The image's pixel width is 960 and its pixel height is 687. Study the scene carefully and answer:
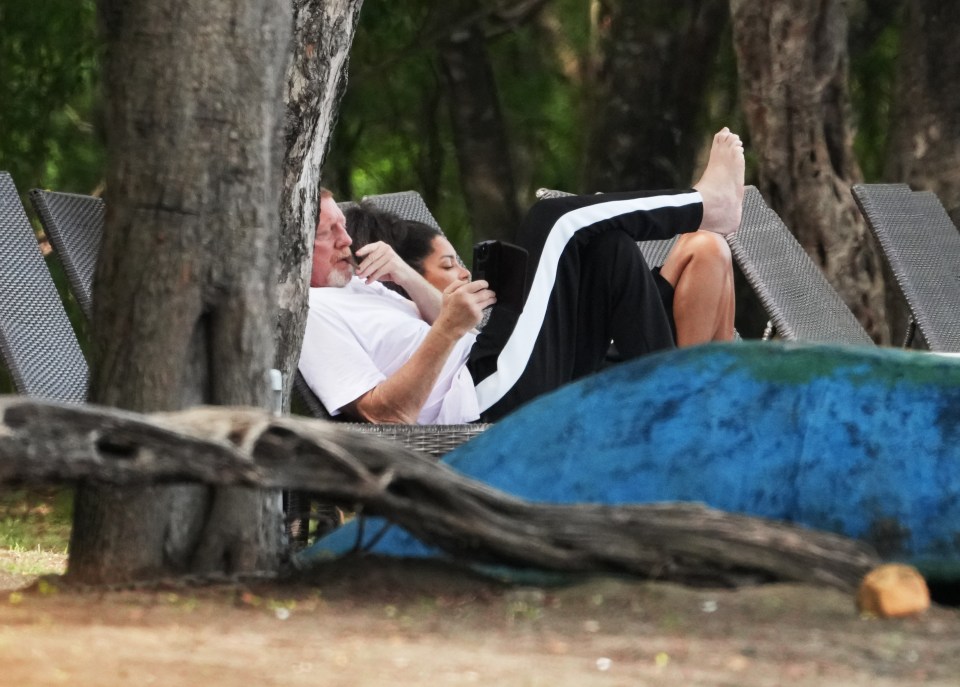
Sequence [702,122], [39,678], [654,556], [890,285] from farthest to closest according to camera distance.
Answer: [702,122], [890,285], [654,556], [39,678]

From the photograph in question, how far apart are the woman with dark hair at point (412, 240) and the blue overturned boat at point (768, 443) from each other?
236cm

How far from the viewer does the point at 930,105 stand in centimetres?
927

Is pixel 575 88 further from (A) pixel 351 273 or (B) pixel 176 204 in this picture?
(B) pixel 176 204

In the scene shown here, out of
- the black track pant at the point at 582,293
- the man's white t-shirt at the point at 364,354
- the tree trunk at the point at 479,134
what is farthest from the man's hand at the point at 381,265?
the tree trunk at the point at 479,134

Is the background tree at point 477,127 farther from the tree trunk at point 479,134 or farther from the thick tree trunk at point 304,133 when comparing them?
the thick tree trunk at point 304,133

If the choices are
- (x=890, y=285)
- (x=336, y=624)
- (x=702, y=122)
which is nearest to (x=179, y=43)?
(x=336, y=624)

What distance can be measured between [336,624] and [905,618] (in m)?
1.03

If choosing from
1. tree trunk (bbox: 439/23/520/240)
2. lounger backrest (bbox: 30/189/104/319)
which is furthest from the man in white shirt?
tree trunk (bbox: 439/23/520/240)

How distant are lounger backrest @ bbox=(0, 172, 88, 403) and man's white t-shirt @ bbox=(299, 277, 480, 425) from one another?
2.34ft

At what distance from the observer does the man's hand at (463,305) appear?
467cm

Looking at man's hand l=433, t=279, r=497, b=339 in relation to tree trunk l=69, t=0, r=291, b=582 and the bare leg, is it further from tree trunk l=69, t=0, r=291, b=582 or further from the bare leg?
tree trunk l=69, t=0, r=291, b=582

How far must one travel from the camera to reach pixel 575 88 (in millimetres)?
13930

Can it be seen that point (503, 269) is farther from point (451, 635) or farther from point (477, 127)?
point (477, 127)

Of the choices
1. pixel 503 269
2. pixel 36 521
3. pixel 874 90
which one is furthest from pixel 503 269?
pixel 874 90
